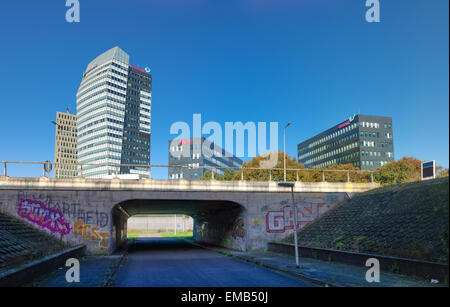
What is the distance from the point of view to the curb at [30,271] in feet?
38.7

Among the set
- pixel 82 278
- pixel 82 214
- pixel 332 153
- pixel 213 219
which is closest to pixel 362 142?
pixel 332 153

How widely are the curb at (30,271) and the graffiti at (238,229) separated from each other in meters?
16.3

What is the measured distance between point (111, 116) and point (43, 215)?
157557mm

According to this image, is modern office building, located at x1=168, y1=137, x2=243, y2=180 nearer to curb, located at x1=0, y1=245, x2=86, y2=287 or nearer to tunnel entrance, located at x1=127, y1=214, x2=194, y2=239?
tunnel entrance, located at x1=127, y1=214, x2=194, y2=239

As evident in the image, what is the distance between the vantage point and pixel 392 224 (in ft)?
70.1

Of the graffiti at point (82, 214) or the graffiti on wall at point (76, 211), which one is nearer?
the graffiti on wall at point (76, 211)

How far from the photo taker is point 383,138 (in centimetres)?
14050

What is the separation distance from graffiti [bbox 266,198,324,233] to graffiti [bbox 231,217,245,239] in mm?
2432

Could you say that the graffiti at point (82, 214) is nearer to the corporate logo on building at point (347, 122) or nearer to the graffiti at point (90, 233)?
the graffiti at point (90, 233)

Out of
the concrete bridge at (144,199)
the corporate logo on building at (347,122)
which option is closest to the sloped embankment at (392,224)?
the concrete bridge at (144,199)
